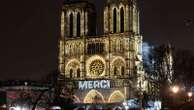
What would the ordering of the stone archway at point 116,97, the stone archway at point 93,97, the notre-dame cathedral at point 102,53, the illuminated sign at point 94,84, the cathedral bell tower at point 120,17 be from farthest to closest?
the stone archway at point 93,97
the illuminated sign at point 94,84
the stone archway at point 116,97
the cathedral bell tower at point 120,17
the notre-dame cathedral at point 102,53

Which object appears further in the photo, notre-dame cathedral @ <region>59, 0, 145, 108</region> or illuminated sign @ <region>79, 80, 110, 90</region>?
illuminated sign @ <region>79, 80, 110, 90</region>

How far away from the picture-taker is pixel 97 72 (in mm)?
114625

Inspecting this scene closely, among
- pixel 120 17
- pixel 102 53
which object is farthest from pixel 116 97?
pixel 120 17

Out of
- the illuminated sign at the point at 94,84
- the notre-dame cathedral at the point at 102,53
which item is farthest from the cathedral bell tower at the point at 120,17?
the illuminated sign at the point at 94,84

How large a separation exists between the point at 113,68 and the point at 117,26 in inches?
315

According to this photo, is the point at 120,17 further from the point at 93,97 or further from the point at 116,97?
the point at 93,97

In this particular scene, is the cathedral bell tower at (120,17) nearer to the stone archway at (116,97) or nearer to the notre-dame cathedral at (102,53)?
the notre-dame cathedral at (102,53)

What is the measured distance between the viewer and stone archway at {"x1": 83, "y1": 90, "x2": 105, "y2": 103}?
373ft

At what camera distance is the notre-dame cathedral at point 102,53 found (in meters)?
110

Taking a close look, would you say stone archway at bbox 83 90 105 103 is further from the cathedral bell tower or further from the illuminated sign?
the cathedral bell tower

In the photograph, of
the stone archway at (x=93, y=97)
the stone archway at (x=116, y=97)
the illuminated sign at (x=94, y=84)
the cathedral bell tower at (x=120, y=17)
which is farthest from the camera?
the stone archway at (x=93, y=97)

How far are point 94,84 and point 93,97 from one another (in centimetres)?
294

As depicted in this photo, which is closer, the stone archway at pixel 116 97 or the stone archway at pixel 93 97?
the stone archway at pixel 116 97

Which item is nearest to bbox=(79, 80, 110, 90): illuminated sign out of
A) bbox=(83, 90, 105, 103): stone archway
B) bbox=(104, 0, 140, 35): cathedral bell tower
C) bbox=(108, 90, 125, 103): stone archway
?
bbox=(83, 90, 105, 103): stone archway
